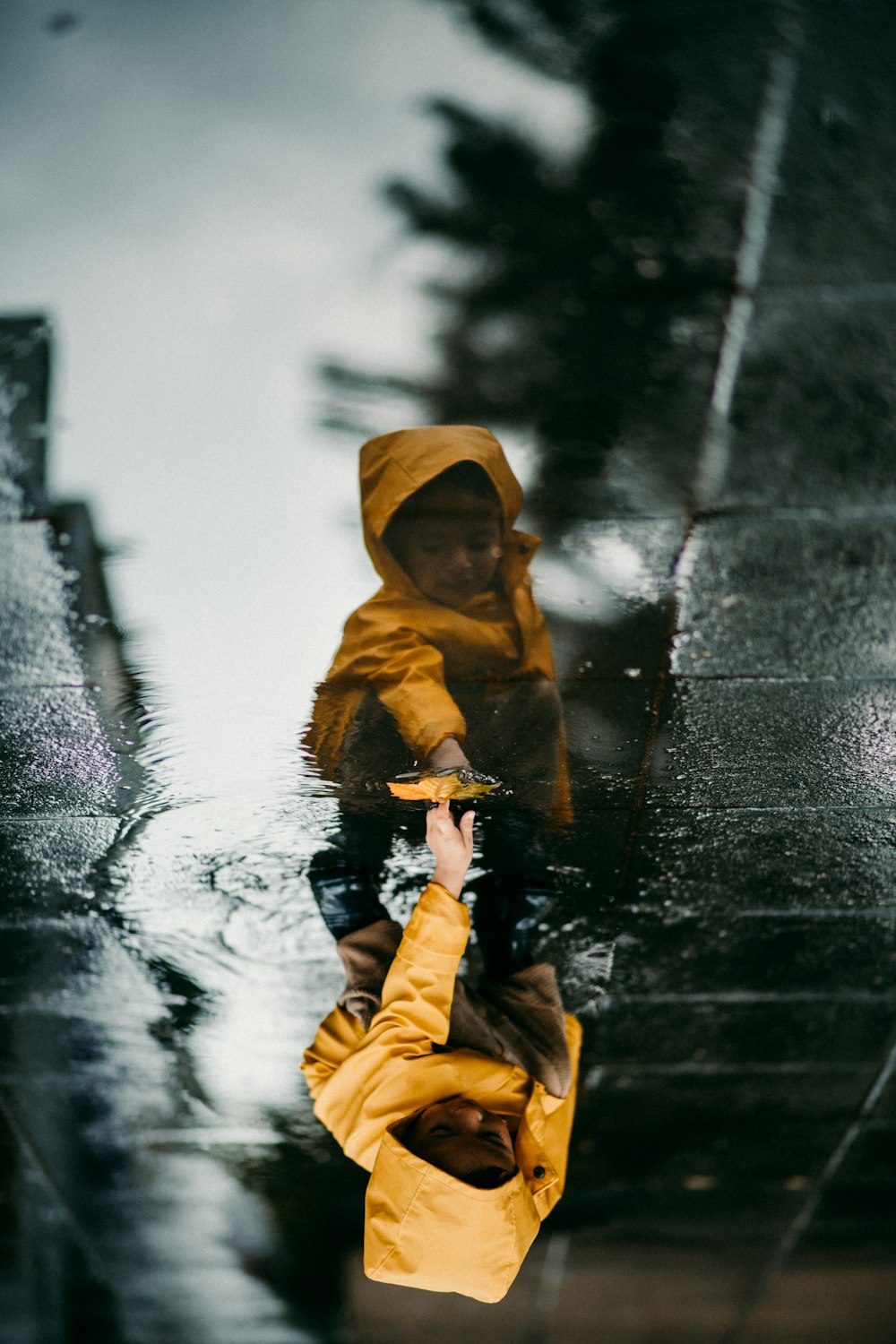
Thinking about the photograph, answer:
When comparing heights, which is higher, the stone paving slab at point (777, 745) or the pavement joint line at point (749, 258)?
the pavement joint line at point (749, 258)

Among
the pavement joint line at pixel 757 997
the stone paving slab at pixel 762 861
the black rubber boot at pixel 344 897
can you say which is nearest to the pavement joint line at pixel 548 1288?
the pavement joint line at pixel 757 997

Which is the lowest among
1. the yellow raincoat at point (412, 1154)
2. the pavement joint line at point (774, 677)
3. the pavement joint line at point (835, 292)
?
the yellow raincoat at point (412, 1154)

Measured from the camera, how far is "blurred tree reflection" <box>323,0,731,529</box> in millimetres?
1275

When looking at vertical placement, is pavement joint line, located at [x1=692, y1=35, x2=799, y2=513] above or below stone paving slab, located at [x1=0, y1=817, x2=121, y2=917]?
above

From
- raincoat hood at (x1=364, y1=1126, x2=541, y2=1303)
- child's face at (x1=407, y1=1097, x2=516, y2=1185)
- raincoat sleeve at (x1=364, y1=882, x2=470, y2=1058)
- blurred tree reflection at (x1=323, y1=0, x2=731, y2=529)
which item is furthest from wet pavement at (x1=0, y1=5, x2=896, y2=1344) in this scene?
raincoat hood at (x1=364, y1=1126, x2=541, y2=1303)

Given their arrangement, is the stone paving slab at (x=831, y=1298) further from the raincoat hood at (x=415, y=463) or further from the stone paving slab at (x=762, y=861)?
the raincoat hood at (x=415, y=463)

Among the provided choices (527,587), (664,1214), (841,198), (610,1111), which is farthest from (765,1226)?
(841,198)

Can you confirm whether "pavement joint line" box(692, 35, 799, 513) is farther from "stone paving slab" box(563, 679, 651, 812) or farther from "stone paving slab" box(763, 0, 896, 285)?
"stone paving slab" box(563, 679, 651, 812)

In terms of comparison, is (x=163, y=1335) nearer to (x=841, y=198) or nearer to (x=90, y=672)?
(x=90, y=672)

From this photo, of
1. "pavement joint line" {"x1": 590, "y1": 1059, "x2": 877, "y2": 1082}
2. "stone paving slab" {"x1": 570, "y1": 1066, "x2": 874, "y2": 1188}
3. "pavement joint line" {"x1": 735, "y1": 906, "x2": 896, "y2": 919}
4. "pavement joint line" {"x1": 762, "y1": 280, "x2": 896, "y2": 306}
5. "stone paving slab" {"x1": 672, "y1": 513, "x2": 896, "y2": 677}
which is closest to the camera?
"pavement joint line" {"x1": 762, "y1": 280, "x2": 896, "y2": 306}

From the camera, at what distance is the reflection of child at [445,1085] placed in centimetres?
186

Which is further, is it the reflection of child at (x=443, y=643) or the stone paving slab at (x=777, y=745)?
the stone paving slab at (x=777, y=745)

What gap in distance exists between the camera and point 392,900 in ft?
7.72

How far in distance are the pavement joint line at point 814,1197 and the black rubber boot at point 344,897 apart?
186 cm
